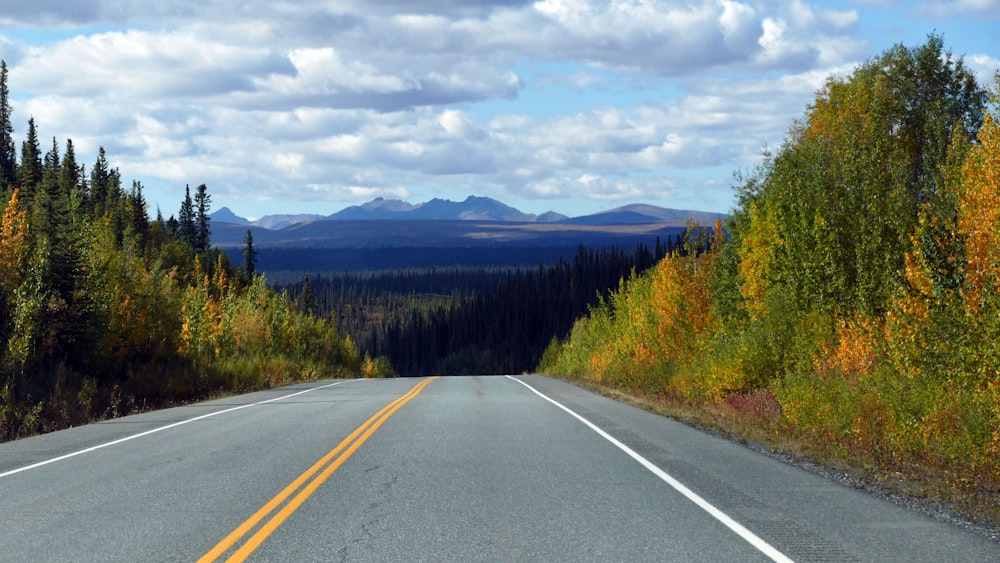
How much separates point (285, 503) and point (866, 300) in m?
15.8

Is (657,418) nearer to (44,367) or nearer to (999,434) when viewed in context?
(999,434)

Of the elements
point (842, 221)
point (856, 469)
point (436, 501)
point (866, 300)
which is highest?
point (842, 221)

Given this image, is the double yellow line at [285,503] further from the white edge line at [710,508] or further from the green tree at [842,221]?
the green tree at [842,221]

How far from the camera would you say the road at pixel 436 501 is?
22.1 feet

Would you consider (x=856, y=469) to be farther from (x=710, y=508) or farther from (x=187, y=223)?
(x=187, y=223)

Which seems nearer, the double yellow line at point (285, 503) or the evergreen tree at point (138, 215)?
the double yellow line at point (285, 503)

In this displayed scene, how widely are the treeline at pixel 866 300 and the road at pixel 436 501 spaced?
87.0 inches

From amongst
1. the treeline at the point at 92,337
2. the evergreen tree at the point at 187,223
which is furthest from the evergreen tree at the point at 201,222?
the treeline at the point at 92,337

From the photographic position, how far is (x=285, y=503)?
8531 millimetres

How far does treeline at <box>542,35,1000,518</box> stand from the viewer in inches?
480

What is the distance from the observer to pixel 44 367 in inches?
1037

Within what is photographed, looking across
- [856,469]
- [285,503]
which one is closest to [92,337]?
[285,503]

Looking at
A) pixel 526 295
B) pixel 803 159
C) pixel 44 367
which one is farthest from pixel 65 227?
pixel 526 295

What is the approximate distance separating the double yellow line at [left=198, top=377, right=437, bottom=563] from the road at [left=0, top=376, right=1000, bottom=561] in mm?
30
